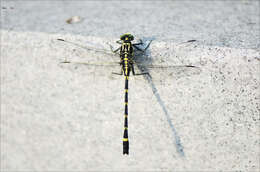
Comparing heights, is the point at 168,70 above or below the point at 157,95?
above

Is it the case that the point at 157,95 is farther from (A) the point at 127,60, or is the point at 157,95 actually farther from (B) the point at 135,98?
(A) the point at 127,60

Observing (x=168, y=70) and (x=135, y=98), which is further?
(x=135, y=98)

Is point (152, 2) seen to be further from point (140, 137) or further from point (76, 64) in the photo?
point (140, 137)

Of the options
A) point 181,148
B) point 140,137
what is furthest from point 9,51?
point 181,148

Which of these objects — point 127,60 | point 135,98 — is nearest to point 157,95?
point 135,98

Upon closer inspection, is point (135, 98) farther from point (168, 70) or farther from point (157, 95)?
point (168, 70)

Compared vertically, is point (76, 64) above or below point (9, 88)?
above

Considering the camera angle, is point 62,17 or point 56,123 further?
point 62,17

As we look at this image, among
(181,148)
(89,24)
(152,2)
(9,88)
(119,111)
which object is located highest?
(152,2)
